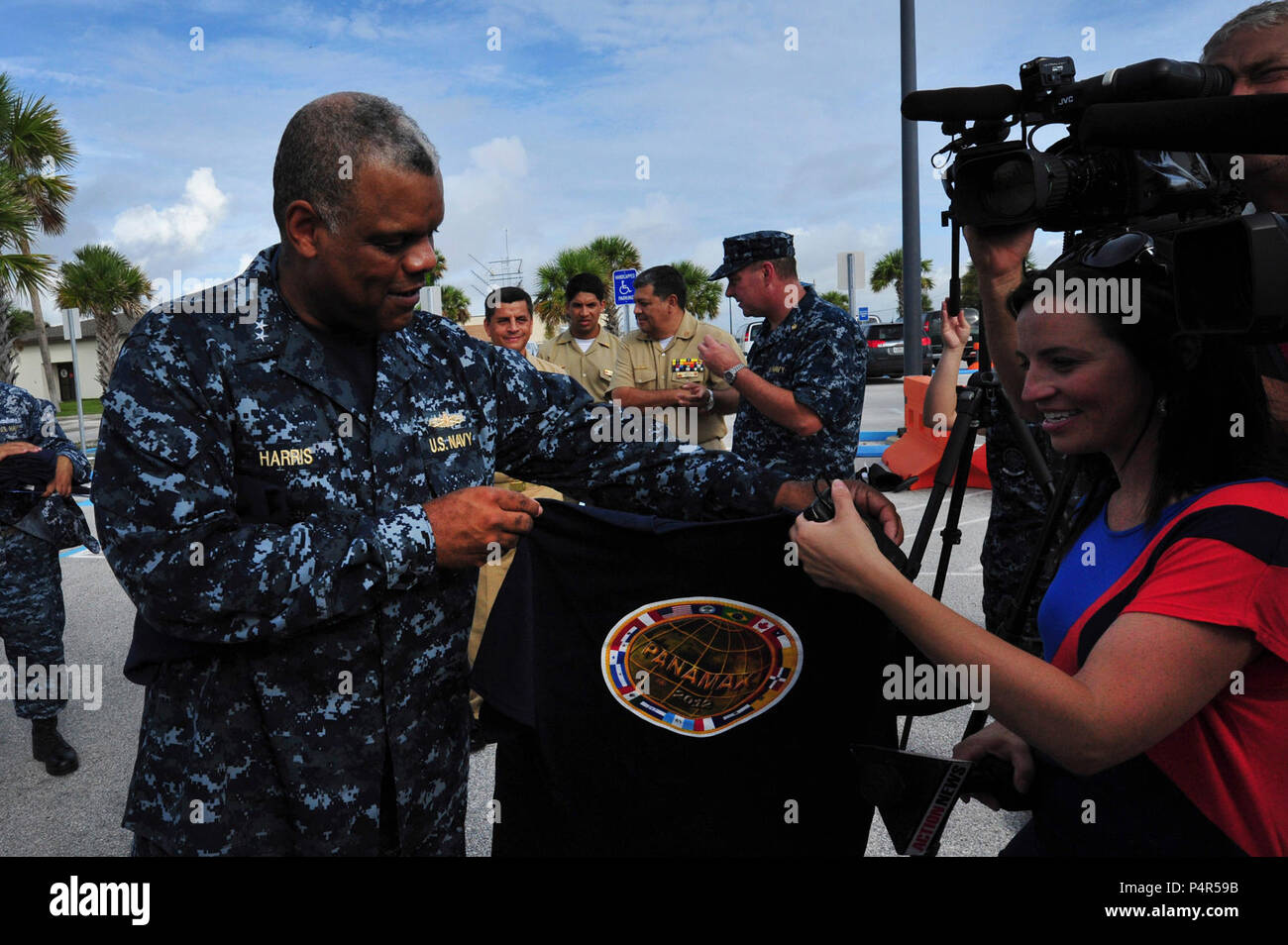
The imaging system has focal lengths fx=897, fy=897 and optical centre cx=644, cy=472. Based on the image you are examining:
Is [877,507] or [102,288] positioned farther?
[102,288]

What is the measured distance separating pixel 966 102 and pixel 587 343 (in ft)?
16.9

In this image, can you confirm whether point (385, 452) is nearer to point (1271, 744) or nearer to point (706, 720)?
point (706, 720)

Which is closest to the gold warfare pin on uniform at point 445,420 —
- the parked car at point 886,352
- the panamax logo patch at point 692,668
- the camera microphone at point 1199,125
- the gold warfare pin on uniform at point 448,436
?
the gold warfare pin on uniform at point 448,436

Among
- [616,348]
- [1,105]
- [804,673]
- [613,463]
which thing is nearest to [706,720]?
[804,673]

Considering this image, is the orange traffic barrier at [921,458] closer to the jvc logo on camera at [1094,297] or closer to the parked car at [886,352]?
the jvc logo on camera at [1094,297]

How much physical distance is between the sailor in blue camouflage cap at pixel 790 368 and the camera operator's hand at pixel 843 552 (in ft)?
6.85

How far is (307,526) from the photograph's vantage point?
1.64 m

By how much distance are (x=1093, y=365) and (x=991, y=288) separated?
78 centimetres

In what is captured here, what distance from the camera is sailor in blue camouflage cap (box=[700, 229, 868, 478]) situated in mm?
3674

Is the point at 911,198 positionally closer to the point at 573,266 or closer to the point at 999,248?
the point at 999,248

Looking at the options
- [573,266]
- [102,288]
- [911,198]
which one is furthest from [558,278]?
[911,198]

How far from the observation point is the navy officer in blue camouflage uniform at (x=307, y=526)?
1571 mm

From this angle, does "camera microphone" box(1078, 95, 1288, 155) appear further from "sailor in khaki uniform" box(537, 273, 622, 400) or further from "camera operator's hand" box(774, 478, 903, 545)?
"sailor in khaki uniform" box(537, 273, 622, 400)

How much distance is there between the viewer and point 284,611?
62.5 inches
